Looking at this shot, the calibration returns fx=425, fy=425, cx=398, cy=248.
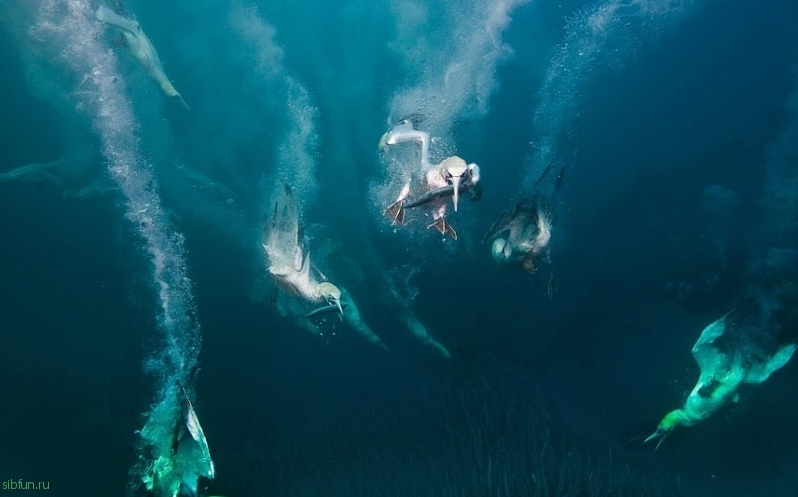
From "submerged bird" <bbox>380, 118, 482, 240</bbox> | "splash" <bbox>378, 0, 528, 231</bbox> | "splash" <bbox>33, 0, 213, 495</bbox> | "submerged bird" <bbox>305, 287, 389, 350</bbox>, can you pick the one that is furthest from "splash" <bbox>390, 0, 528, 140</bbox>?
"splash" <bbox>33, 0, 213, 495</bbox>

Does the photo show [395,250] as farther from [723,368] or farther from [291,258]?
[723,368]

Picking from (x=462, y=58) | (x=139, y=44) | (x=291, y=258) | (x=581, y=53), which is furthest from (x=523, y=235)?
(x=139, y=44)

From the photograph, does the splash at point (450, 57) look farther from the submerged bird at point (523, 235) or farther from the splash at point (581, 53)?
the submerged bird at point (523, 235)

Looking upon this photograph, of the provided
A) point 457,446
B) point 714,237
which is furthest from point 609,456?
point 714,237

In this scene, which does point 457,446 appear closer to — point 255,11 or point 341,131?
point 341,131

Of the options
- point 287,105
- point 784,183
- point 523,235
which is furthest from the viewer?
point 287,105

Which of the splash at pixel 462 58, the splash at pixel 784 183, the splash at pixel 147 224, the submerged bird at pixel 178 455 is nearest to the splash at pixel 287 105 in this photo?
the splash at pixel 462 58
